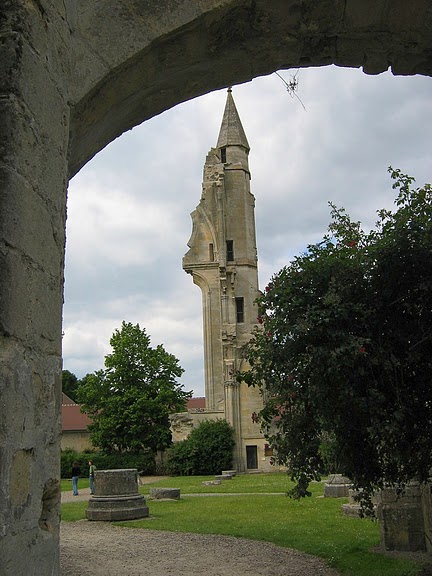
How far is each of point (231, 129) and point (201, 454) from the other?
2312cm

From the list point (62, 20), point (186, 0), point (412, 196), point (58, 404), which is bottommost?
point (58, 404)

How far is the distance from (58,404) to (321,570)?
6.58 meters

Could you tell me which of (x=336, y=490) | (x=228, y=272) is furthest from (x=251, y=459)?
(x=336, y=490)

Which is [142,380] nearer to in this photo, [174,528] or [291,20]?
[174,528]

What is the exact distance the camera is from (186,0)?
122 inches

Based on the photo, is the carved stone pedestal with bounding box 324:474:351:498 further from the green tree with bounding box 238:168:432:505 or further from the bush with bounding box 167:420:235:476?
the bush with bounding box 167:420:235:476

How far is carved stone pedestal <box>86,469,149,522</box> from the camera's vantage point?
14.5 metres

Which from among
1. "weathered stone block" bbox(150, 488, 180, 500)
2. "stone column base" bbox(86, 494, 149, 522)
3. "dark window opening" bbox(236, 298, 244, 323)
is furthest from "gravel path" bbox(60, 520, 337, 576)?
"dark window opening" bbox(236, 298, 244, 323)

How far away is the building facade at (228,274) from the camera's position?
3656cm

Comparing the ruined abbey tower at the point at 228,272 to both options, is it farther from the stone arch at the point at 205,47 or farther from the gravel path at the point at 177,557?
the stone arch at the point at 205,47

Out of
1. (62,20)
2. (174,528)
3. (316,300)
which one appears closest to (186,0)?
(62,20)

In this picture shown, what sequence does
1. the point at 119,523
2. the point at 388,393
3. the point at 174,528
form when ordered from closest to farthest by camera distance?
the point at 388,393 → the point at 174,528 → the point at 119,523

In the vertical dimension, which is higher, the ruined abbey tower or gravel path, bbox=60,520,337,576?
the ruined abbey tower

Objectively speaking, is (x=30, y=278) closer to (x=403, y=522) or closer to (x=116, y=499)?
(x=403, y=522)
